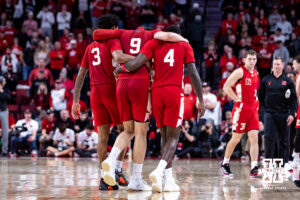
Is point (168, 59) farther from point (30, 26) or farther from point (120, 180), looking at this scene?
point (30, 26)

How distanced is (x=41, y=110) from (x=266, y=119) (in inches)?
328

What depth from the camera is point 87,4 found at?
20422mm

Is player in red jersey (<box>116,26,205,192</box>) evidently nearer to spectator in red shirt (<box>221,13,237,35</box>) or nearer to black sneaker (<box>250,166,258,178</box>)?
black sneaker (<box>250,166,258,178</box>)

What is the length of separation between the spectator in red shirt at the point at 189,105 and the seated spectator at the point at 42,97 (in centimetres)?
437

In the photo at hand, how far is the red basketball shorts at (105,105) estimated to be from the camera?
Result: 684cm

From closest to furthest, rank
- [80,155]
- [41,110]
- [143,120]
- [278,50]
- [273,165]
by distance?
1. [143,120]
2. [273,165]
3. [80,155]
4. [41,110]
5. [278,50]

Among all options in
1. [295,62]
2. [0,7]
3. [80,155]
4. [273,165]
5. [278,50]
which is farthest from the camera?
[0,7]

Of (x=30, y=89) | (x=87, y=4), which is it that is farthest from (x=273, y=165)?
(x=87, y=4)

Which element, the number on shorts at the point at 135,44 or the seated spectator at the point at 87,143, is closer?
the number on shorts at the point at 135,44

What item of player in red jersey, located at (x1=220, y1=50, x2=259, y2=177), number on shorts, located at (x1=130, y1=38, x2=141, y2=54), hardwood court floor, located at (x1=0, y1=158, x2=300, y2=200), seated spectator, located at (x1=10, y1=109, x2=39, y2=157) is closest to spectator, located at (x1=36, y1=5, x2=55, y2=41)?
seated spectator, located at (x1=10, y1=109, x2=39, y2=157)

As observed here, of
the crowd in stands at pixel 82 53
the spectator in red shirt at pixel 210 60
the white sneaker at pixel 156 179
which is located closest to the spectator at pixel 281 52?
the crowd in stands at pixel 82 53

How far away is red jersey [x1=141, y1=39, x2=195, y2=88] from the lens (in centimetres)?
647

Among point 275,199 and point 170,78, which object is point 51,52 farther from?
point 275,199

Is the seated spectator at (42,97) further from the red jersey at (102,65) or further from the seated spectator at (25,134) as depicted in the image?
the red jersey at (102,65)
